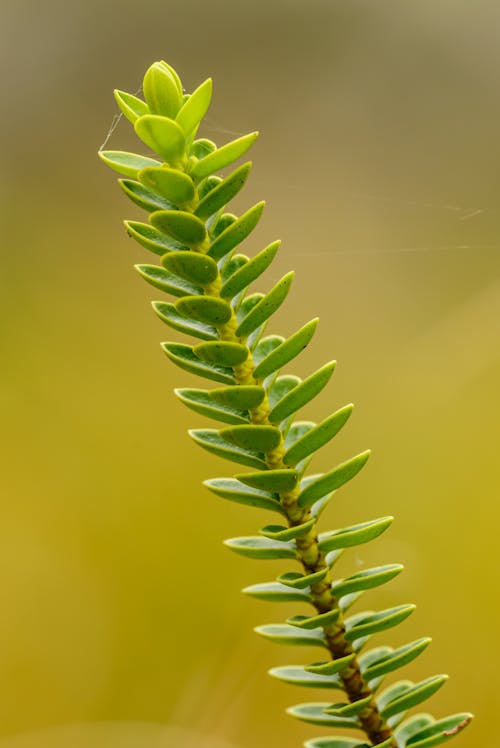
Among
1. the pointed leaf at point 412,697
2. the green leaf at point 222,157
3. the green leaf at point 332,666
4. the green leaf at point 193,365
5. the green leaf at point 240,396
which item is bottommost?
the pointed leaf at point 412,697

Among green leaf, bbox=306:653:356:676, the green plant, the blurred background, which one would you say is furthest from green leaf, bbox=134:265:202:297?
the blurred background

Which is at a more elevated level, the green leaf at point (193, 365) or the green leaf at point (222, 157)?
the green leaf at point (222, 157)

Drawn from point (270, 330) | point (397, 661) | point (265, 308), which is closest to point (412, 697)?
point (397, 661)

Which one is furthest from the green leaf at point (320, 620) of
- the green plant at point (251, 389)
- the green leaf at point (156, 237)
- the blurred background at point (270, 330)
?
the blurred background at point (270, 330)

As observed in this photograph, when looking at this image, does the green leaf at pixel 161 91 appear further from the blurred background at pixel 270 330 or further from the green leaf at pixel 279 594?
the blurred background at pixel 270 330

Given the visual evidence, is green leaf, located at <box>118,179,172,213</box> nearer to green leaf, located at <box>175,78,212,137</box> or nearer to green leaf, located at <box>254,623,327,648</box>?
green leaf, located at <box>175,78,212,137</box>

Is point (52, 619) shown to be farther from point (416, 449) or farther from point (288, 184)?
point (288, 184)
